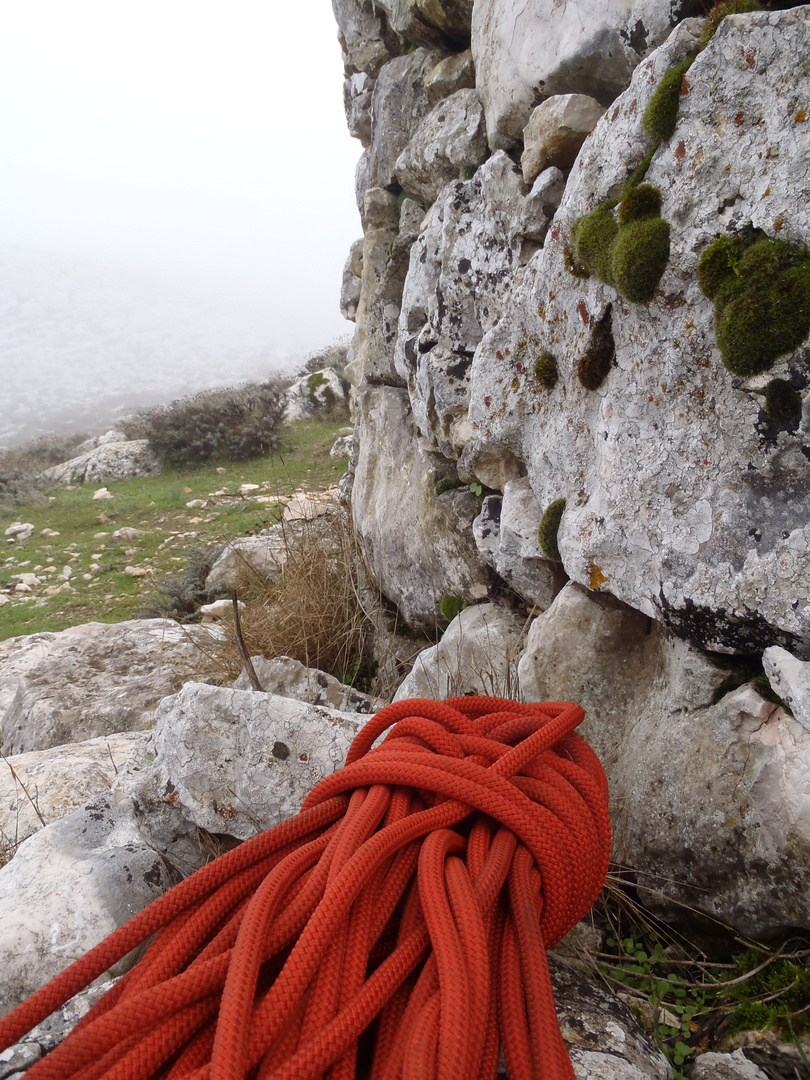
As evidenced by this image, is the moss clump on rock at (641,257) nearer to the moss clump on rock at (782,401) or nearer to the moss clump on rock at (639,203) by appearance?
the moss clump on rock at (639,203)

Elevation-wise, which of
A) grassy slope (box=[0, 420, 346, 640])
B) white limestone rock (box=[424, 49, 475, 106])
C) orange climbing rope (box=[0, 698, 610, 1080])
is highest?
white limestone rock (box=[424, 49, 475, 106])

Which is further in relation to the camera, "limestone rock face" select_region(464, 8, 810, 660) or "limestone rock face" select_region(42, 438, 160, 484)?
"limestone rock face" select_region(42, 438, 160, 484)

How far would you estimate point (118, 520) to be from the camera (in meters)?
10.2

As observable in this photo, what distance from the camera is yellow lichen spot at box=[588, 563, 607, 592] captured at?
214 cm

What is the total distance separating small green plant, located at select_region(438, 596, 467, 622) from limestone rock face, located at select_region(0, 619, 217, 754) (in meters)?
1.57

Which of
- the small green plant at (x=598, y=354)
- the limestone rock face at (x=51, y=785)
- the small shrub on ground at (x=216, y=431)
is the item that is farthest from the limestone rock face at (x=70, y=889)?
the small shrub on ground at (x=216, y=431)

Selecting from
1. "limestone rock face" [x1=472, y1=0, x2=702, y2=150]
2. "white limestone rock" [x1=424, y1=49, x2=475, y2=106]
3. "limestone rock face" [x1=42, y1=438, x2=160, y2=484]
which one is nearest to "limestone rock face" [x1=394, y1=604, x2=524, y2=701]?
"limestone rock face" [x1=472, y1=0, x2=702, y2=150]

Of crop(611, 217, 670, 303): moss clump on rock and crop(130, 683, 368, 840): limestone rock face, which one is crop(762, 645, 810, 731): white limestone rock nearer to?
crop(611, 217, 670, 303): moss clump on rock

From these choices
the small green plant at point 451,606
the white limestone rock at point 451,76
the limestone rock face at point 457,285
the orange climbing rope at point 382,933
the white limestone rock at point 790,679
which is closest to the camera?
the orange climbing rope at point 382,933

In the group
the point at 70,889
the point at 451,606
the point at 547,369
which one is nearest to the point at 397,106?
the point at 547,369

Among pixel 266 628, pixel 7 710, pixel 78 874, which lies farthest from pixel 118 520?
pixel 78 874

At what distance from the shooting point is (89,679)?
15.0ft

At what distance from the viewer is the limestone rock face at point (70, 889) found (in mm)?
1679

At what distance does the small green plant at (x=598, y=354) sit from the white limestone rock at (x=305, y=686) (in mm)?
2026
